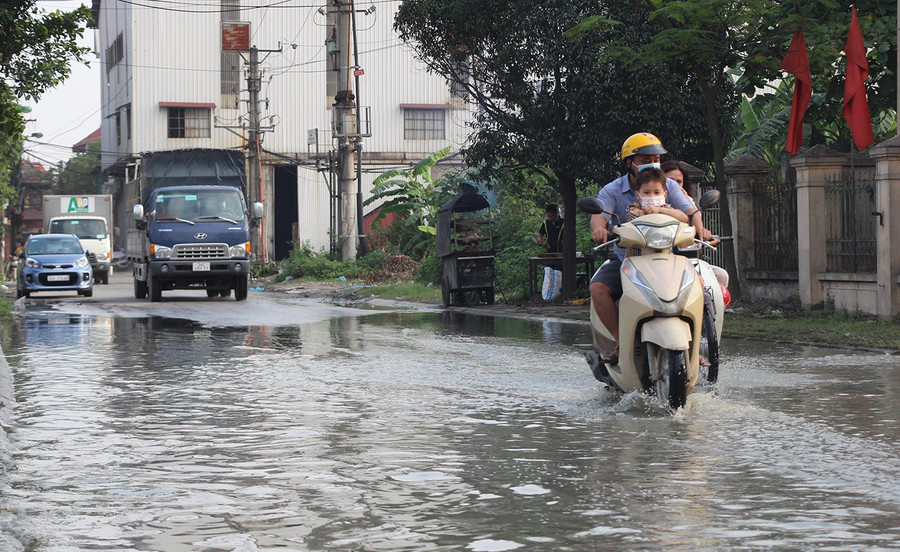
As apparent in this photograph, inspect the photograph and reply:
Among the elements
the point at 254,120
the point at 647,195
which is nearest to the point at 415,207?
the point at 254,120

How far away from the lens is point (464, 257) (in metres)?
24.3

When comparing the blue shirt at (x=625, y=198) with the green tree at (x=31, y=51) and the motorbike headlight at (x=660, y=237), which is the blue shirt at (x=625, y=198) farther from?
the green tree at (x=31, y=51)

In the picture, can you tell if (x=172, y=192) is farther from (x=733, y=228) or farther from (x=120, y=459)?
(x=120, y=459)

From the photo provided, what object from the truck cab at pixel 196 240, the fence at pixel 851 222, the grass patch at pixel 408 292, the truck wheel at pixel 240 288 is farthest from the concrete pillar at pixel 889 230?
the truck wheel at pixel 240 288

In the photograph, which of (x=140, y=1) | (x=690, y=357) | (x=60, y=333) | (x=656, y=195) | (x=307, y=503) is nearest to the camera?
(x=307, y=503)

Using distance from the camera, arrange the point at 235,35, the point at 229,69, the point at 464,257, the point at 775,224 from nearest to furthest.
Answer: the point at 775,224 → the point at 464,257 → the point at 235,35 → the point at 229,69

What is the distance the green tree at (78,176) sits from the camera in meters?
91.2

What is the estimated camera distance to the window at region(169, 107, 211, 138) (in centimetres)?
5719

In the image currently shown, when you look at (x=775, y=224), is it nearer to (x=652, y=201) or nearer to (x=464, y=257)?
(x=464, y=257)

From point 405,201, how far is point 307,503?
3626cm

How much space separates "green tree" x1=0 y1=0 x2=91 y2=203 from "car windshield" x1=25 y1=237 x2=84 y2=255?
501 inches

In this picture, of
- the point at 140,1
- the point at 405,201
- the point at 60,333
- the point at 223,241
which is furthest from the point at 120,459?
the point at 140,1

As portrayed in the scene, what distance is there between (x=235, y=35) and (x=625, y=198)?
49661 mm

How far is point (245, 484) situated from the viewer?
640 cm
